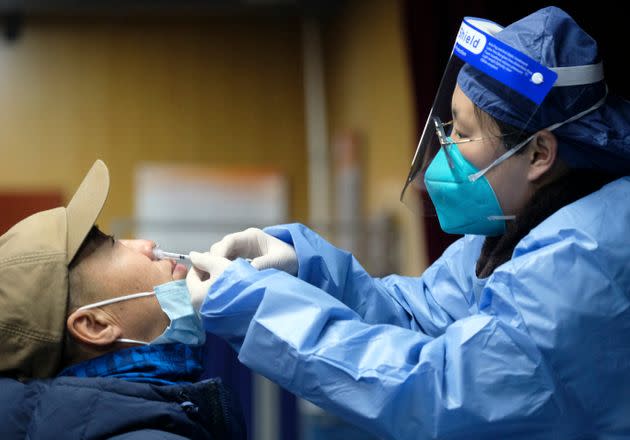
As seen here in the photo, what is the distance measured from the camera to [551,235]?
148 centimetres

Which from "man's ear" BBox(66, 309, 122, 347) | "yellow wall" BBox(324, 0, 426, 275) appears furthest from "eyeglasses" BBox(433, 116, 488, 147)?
"yellow wall" BBox(324, 0, 426, 275)

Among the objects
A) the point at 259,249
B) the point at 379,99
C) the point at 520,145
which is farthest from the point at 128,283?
the point at 379,99

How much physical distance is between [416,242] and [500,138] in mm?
3204

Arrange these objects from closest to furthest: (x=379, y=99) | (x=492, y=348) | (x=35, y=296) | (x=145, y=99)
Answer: (x=492, y=348) < (x=35, y=296) < (x=379, y=99) < (x=145, y=99)

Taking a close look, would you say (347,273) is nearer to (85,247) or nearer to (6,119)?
(85,247)

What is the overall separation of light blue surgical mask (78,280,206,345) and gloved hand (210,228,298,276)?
0.32ft

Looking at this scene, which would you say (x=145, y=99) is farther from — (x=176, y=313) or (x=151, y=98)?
(x=176, y=313)

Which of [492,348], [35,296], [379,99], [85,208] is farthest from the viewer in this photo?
[379,99]

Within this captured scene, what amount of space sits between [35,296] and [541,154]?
2.98 ft

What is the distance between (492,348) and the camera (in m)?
1.41

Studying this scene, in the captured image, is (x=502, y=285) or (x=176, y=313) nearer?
(x=502, y=285)

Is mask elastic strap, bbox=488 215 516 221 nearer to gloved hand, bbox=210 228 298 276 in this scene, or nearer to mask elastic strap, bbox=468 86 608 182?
mask elastic strap, bbox=468 86 608 182

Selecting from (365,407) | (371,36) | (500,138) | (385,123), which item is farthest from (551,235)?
(371,36)

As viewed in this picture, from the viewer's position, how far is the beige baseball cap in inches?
59.7
